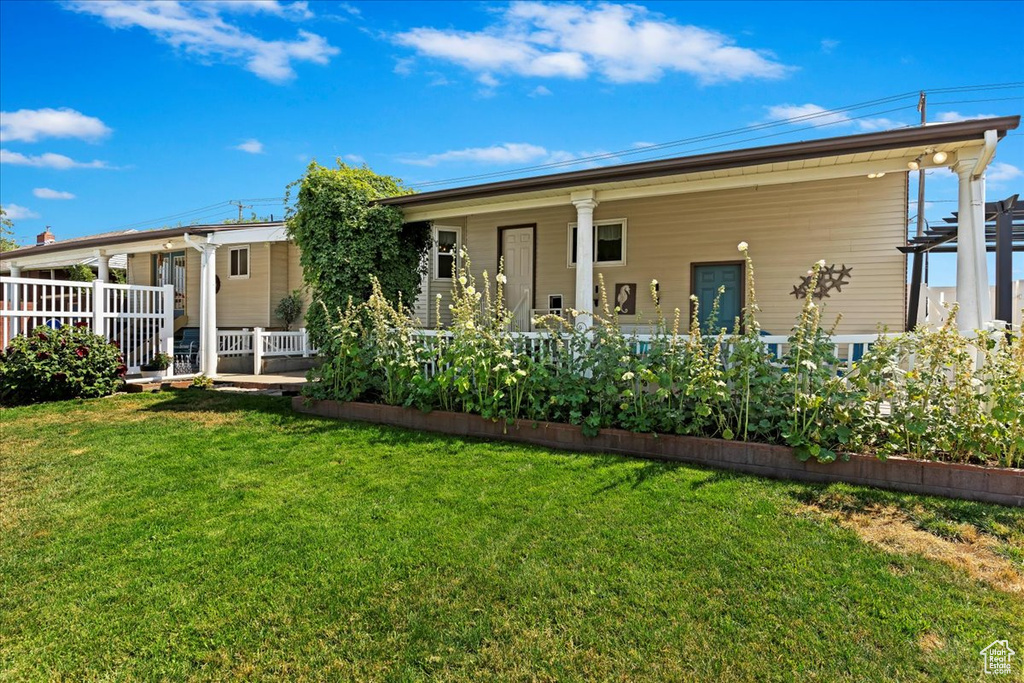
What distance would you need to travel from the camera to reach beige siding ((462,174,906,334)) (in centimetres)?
792

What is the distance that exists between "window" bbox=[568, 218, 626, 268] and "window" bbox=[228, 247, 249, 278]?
10.2 metres

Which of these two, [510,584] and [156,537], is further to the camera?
[156,537]

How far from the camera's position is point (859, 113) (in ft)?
57.7

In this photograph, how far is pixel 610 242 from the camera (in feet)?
32.3

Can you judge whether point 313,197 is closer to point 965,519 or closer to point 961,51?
point 965,519

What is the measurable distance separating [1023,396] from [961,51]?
410 inches

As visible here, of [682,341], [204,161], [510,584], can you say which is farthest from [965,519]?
[204,161]

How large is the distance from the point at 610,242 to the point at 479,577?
26.3ft

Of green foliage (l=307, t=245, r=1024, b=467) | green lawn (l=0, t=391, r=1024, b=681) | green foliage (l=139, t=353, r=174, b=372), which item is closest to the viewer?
green lawn (l=0, t=391, r=1024, b=681)

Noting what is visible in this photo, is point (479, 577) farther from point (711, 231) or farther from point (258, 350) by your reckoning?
point (258, 350)

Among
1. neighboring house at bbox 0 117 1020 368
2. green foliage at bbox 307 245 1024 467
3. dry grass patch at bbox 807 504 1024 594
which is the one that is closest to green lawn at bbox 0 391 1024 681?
dry grass patch at bbox 807 504 1024 594

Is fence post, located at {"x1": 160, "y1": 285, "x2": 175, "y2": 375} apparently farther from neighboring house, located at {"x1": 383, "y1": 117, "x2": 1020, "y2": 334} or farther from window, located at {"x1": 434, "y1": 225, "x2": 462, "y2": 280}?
window, located at {"x1": 434, "y1": 225, "x2": 462, "y2": 280}

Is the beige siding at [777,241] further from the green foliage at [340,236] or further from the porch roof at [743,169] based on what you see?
the green foliage at [340,236]

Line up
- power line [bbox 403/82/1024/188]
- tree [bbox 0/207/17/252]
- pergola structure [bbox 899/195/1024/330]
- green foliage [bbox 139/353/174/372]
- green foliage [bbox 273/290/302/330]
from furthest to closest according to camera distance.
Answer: tree [bbox 0/207/17/252], power line [bbox 403/82/1024/188], green foliage [bbox 273/290/302/330], green foliage [bbox 139/353/174/372], pergola structure [bbox 899/195/1024/330]
